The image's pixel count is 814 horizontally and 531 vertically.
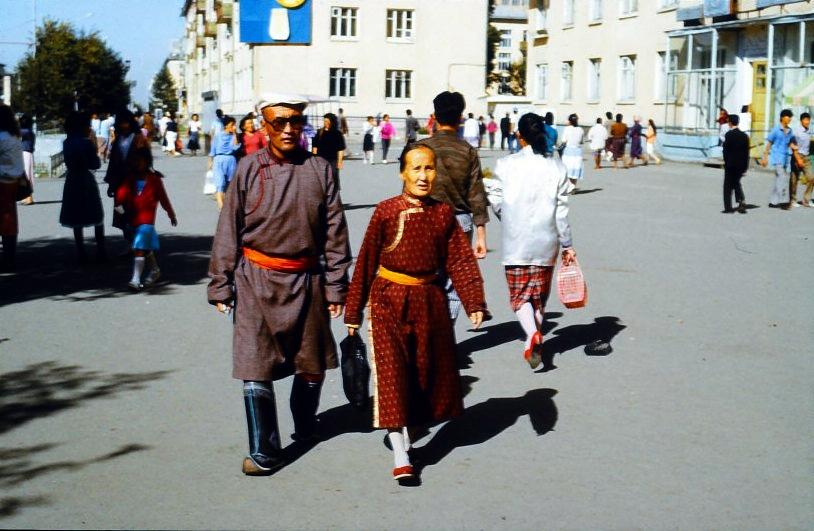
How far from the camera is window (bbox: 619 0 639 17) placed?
1787 inches

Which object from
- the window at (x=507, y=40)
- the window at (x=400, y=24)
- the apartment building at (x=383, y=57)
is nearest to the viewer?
the apartment building at (x=383, y=57)

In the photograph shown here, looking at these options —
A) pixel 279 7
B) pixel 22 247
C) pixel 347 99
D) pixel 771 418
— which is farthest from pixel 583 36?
pixel 771 418

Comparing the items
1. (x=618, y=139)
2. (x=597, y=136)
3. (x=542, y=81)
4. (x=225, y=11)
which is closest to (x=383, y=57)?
(x=542, y=81)

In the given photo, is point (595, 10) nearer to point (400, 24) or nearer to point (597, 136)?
point (597, 136)

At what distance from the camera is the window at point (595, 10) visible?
1916 inches

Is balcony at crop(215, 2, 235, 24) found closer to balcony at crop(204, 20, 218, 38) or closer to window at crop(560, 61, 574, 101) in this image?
balcony at crop(204, 20, 218, 38)

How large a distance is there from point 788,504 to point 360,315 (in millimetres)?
2145

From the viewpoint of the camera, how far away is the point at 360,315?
5867 millimetres

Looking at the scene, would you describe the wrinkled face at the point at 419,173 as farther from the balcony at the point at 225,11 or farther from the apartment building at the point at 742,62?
the balcony at the point at 225,11

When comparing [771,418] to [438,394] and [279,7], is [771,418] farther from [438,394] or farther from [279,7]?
[279,7]

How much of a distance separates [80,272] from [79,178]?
109cm

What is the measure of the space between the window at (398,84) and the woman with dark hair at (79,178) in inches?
2084

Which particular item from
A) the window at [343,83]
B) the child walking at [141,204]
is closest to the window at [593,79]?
the window at [343,83]

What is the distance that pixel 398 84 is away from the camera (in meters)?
66.2
